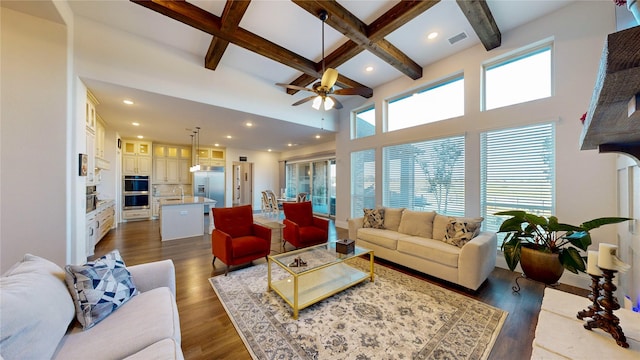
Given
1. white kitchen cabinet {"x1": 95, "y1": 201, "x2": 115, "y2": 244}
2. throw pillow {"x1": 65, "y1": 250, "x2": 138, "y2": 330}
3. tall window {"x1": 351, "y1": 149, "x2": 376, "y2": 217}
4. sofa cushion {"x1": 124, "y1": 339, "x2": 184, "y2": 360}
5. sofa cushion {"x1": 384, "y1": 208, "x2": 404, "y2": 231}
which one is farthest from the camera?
tall window {"x1": 351, "y1": 149, "x2": 376, "y2": 217}

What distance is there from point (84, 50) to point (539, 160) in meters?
6.45

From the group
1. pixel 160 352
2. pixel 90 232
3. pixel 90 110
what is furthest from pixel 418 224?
pixel 90 110

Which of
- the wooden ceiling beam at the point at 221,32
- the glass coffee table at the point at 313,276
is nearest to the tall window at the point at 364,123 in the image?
the wooden ceiling beam at the point at 221,32

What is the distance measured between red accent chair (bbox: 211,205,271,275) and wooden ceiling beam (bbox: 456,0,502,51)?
3863mm

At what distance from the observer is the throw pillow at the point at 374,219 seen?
12.5 feet

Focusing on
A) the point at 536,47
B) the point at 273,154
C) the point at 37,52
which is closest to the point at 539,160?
the point at 536,47

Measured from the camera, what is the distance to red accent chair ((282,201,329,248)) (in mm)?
3775

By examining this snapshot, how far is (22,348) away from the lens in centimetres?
93

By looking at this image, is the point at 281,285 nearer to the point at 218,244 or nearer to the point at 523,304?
the point at 218,244

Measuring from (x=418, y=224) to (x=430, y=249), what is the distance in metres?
0.62

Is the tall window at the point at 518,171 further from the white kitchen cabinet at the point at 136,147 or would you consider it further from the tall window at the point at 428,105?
the white kitchen cabinet at the point at 136,147

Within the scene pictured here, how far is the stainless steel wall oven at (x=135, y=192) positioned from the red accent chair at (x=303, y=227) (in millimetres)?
5742

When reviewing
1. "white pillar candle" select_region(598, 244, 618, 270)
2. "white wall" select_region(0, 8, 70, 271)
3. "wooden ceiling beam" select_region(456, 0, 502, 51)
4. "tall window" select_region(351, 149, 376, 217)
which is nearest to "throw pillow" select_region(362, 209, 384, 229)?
"tall window" select_region(351, 149, 376, 217)

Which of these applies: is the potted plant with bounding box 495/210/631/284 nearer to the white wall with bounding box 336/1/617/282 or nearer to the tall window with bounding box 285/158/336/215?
the white wall with bounding box 336/1/617/282
